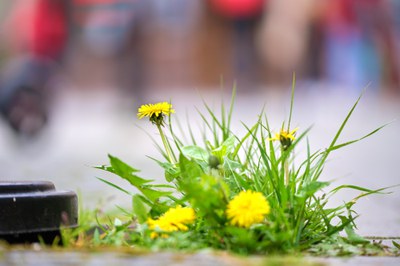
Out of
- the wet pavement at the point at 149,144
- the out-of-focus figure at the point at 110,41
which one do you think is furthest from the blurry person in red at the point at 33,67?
the out-of-focus figure at the point at 110,41

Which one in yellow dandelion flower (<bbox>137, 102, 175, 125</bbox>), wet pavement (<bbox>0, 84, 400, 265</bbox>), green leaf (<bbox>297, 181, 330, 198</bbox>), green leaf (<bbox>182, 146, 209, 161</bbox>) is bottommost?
wet pavement (<bbox>0, 84, 400, 265</bbox>)

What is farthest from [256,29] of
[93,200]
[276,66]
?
[93,200]

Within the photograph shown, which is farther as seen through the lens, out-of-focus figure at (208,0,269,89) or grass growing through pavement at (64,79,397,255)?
out-of-focus figure at (208,0,269,89)

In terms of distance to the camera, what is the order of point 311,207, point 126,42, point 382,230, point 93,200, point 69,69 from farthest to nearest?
point 69,69 < point 126,42 < point 93,200 < point 382,230 < point 311,207

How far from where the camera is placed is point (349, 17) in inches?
727

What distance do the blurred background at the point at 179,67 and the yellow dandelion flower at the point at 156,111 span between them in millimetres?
5881

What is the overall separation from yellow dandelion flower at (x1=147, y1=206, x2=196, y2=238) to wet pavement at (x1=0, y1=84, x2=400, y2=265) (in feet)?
1.17

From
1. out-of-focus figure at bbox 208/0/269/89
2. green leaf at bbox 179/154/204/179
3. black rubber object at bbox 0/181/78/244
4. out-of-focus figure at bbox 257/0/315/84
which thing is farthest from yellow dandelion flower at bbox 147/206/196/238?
out-of-focus figure at bbox 257/0/315/84

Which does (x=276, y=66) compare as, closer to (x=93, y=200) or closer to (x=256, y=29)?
(x=256, y=29)

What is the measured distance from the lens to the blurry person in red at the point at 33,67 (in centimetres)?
979

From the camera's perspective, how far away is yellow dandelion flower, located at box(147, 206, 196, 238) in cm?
264

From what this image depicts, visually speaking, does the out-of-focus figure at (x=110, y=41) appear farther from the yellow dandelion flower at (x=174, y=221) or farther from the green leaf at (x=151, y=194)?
the yellow dandelion flower at (x=174, y=221)

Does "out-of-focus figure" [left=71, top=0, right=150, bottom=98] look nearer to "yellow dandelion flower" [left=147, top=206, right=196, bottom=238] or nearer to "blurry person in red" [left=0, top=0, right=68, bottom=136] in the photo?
"blurry person in red" [left=0, top=0, right=68, bottom=136]

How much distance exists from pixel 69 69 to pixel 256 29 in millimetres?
3856
